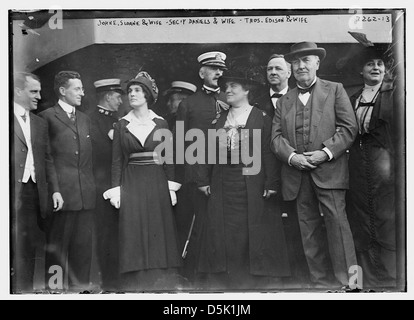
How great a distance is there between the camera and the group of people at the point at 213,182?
14.6ft

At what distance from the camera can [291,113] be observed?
443 centimetres

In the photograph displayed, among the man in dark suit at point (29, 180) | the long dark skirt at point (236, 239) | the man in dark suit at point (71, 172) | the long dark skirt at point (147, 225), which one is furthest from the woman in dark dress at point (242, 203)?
the man in dark suit at point (29, 180)

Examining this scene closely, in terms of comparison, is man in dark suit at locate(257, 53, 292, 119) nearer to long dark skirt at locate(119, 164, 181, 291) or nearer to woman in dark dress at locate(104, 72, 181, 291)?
woman in dark dress at locate(104, 72, 181, 291)

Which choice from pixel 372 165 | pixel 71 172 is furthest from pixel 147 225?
pixel 372 165

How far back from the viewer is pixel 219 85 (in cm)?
447

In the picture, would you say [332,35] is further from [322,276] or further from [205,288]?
[205,288]

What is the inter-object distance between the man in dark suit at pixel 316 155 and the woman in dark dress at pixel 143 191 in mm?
952

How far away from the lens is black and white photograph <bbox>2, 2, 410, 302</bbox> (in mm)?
4441

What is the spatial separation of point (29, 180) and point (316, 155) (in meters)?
2.30

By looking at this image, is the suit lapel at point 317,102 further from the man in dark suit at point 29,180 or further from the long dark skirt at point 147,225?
the man in dark suit at point 29,180

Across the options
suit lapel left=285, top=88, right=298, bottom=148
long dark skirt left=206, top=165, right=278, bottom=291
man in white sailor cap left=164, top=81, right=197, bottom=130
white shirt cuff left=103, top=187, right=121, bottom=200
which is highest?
man in white sailor cap left=164, top=81, right=197, bottom=130

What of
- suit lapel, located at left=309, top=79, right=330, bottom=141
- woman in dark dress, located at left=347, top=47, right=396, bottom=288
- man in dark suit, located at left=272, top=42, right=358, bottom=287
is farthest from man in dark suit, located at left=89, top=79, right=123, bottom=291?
woman in dark dress, located at left=347, top=47, right=396, bottom=288

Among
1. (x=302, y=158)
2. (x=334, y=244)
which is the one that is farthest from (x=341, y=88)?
(x=334, y=244)
